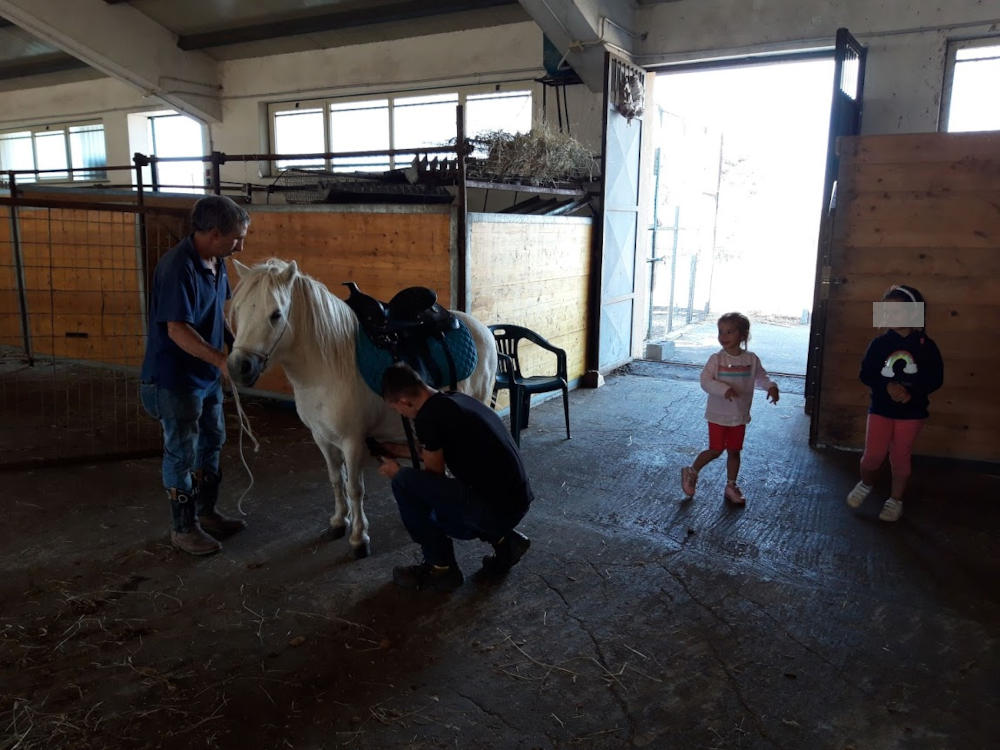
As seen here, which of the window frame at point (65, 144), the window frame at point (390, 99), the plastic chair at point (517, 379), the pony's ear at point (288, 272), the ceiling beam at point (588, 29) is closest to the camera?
the pony's ear at point (288, 272)

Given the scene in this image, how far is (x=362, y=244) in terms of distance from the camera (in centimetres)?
484

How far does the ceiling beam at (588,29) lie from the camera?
5.86m

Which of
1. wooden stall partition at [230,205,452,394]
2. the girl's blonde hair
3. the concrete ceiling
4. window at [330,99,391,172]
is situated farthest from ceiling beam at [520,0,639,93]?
the girl's blonde hair

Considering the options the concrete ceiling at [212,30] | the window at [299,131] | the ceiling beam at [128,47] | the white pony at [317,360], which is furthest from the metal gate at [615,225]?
the ceiling beam at [128,47]

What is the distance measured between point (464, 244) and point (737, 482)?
2.23 meters

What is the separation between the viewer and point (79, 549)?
3109 mm

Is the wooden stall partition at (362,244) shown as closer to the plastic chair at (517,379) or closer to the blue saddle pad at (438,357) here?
the plastic chair at (517,379)

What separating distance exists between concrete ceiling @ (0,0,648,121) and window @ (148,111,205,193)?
47.7 inches

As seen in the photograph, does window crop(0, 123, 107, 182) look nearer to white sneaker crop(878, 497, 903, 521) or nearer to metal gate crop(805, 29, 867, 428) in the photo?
metal gate crop(805, 29, 867, 428)

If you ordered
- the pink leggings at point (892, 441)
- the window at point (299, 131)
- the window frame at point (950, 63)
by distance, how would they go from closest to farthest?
the pink leggings at point (892, 441) → the window frame at point (950, 63) → the window at point (299, 131)

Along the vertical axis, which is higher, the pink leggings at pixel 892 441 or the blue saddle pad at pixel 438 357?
the blue saddle pad at pixel 438 357

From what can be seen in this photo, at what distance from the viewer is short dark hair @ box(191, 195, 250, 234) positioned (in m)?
2.76

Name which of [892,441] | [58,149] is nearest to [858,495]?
[892,441]

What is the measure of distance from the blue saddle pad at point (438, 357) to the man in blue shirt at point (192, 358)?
57 centimetres
